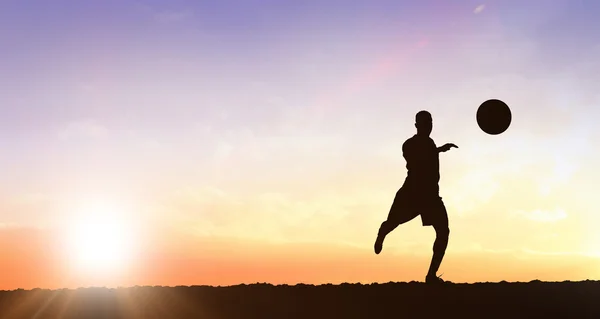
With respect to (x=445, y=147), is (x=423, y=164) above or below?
below

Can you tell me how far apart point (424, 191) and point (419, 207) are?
0.31m

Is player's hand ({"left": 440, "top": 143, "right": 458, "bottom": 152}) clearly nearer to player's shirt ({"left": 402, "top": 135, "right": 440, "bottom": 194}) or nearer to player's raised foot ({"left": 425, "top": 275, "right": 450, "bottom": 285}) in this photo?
player's shirt ({"left": 402, "top": 135, "right": 440, "bottom": 194})

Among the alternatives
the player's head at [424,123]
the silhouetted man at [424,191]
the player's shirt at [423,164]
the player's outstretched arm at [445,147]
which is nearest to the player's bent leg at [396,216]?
the silhouetted man at [424,191]

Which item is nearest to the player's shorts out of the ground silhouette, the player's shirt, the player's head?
the player's shirt

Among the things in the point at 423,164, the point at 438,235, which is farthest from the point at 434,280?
the point at 423,164

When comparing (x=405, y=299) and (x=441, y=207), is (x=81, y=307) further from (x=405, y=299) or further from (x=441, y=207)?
(x=441, y=207)

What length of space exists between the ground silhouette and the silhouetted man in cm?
90

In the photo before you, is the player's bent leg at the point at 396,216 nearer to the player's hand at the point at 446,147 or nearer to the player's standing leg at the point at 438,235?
the player's standing leg at the point at 438,235

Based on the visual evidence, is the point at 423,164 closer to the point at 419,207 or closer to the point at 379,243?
the point at 419,207

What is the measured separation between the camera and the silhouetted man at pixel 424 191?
13.4m

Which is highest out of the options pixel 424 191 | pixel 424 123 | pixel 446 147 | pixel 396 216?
pixel 424 123

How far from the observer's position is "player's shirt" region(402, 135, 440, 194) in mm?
13516

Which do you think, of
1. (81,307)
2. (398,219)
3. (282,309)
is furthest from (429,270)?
(81,307)

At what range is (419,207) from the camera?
1354 cm
